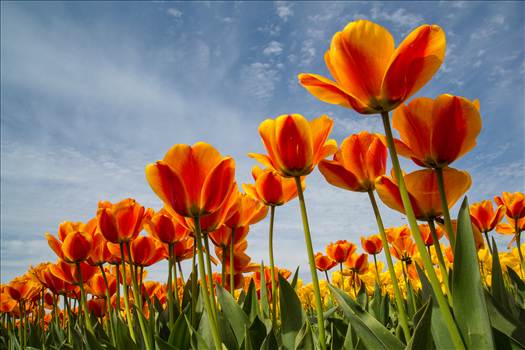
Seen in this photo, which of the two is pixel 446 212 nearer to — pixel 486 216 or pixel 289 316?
pixel 289 316

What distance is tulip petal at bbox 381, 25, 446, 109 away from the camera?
122cm

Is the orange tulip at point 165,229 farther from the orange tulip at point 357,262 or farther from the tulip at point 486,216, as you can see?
the orange tulip at point 357,262

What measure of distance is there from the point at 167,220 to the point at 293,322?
3.32 ft

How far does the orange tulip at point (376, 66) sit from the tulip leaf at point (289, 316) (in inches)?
35.3

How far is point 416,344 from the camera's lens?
1.18 m

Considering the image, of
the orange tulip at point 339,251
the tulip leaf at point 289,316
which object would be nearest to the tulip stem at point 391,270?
the tulip leaf at point 289,316

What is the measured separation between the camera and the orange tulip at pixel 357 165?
1819 millimetres

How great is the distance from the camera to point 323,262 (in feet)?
17.6

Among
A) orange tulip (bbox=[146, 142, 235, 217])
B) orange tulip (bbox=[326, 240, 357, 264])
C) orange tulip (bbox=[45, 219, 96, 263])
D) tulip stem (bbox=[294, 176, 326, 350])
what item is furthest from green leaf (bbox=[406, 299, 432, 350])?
orange tulip (bbox=[326, 240, 357, 264])

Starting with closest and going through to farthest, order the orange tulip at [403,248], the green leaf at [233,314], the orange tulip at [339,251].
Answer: the green leaf at [233,314] < the orange tulip at [403,248] < the orange tulip at [339,251]

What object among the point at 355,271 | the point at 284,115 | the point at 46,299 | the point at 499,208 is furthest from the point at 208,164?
the point at 46,299

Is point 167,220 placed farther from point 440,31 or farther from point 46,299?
point 46,299

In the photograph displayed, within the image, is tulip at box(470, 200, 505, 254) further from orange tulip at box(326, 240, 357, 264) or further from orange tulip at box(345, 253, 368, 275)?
orange tulip at box(345, 253, 368, 275)

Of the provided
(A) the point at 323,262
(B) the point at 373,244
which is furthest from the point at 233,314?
(A) the point at 323,262
